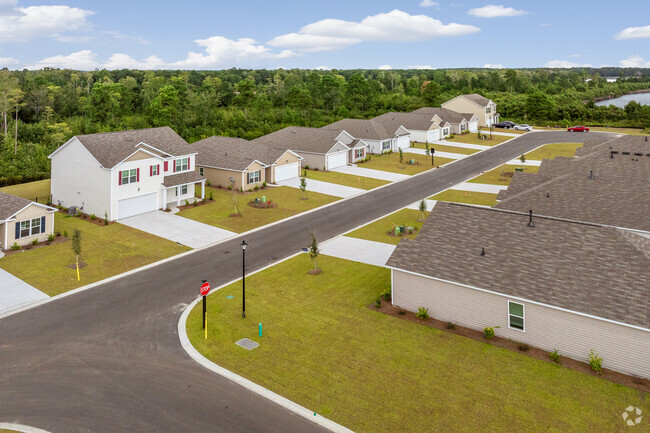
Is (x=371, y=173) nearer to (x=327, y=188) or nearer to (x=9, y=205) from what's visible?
(x=327, y=188)

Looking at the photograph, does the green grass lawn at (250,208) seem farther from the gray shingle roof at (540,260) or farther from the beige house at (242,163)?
the gray shingle roof at (540,260)

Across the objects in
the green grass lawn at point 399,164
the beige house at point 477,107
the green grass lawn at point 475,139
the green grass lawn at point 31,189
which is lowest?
the green grass lawn at point 31,189

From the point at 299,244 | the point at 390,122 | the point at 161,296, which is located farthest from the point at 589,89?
the point at 161,296

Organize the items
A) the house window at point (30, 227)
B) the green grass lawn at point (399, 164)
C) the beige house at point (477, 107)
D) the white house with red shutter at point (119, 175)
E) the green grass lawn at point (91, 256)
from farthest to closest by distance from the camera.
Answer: the beige house at point (477, 107), the green grass lawn at point (399, 164), the white house with red shutter at point (119, 175), the house window at point (30, 227), the green grass lawn at point (91, 256)

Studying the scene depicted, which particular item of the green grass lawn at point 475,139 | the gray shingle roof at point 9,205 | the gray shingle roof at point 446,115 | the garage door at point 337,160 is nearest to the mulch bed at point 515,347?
the gray shingle roof at point 9,205

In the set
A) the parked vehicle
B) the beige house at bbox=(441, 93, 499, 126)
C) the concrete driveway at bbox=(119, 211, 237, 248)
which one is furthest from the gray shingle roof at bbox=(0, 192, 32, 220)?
the parked vehicle
